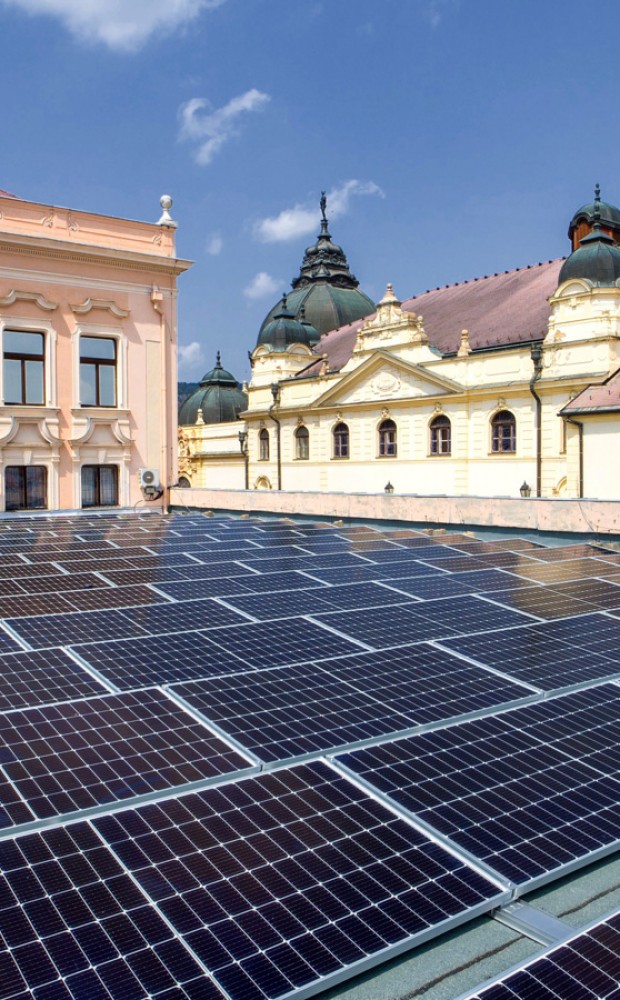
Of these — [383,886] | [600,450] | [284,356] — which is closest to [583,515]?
[383,886]

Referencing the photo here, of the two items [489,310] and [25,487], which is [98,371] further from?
[489,310]

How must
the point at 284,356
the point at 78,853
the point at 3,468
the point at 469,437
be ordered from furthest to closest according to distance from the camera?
1. the point at 284,356
2. the point at 469,437
3. the point at 3,468
4. the point at 78,853

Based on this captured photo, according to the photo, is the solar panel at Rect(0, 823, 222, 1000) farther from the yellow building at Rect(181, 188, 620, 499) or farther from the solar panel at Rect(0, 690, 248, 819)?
the yellow building at Rect(181, 188, 620, 499)

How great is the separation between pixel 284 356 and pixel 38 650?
183 feet

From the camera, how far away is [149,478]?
29656 mm

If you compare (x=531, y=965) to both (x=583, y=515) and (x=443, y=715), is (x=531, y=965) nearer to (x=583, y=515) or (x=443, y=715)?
(x=443, y=715)

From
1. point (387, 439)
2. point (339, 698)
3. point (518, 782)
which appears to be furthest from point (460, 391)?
point (518, 782)

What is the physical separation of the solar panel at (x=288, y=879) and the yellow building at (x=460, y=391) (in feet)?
90.4

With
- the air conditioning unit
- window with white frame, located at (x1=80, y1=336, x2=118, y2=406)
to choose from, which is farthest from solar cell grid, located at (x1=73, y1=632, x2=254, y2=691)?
the air conditioning unit

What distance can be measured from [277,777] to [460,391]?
42.9m

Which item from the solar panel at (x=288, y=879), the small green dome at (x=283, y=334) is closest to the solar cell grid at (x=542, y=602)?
the solar panel at (x=288, y=879)

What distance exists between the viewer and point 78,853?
406cm

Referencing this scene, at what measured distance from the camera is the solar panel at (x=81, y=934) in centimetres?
317

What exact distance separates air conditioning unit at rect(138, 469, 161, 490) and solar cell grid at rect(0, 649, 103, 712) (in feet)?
73.7
